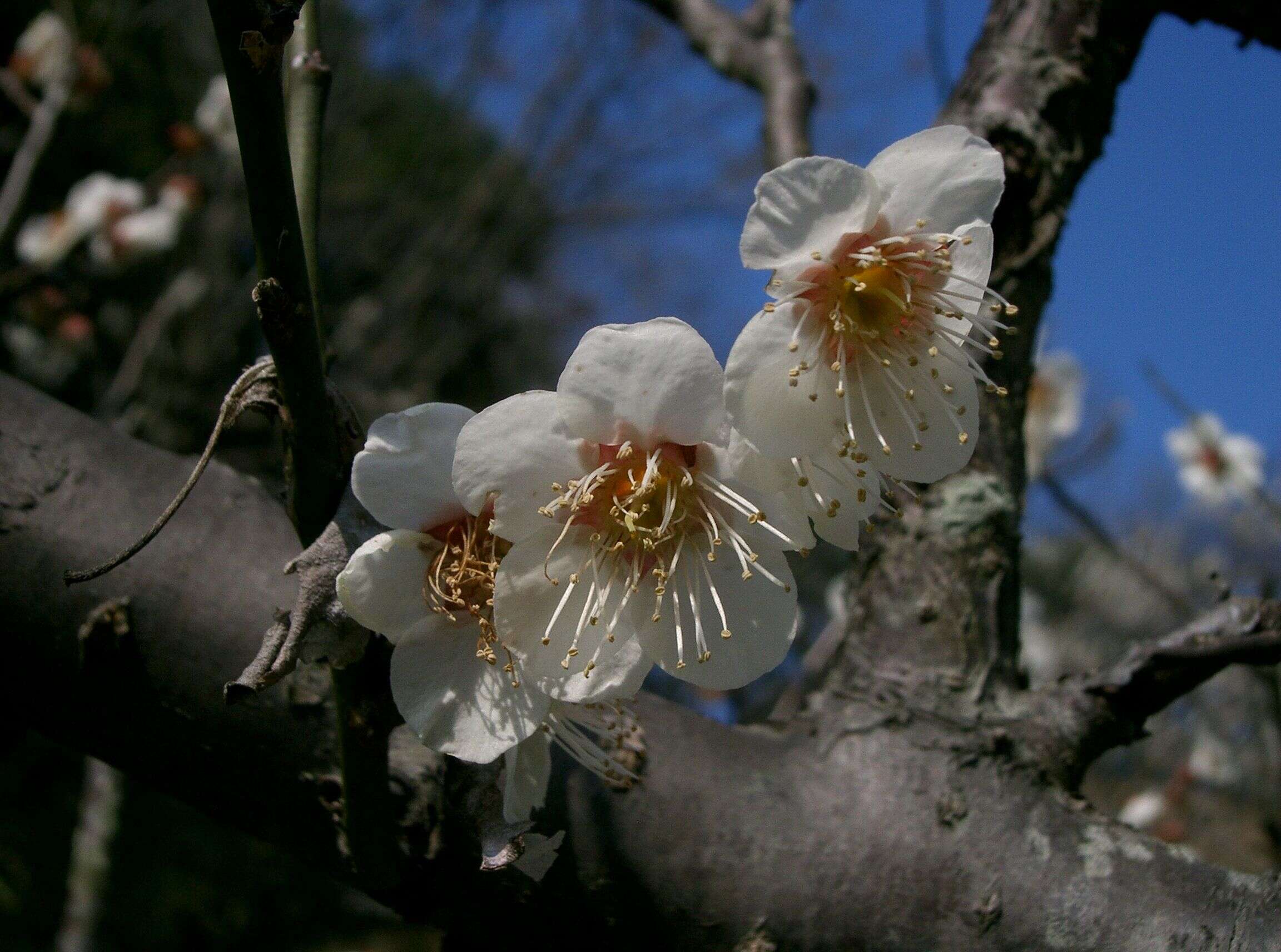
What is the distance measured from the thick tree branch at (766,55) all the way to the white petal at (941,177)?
2.85 ft

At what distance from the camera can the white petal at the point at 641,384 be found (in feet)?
1.92

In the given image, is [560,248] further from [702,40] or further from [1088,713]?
[1088,713]

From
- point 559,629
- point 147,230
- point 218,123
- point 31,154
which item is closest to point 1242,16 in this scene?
point 559,629

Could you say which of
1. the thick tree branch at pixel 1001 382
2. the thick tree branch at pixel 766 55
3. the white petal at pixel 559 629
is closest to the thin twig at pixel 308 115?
the white petal at pixel 559 629

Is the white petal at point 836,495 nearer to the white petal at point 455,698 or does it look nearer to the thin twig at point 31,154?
the white petal at point 455,698

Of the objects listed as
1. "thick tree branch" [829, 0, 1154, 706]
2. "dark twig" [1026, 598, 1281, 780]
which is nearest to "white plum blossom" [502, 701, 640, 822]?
"thick tree branch" [829, 0, 1154, 706]

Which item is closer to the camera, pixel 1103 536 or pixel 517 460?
pixel 517 460

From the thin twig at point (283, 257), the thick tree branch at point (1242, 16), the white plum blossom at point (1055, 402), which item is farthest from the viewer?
the white plum blossom at point (1055, 402)

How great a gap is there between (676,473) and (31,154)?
2.62 meters

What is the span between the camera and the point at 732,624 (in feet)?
2.17

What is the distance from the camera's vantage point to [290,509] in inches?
24.8

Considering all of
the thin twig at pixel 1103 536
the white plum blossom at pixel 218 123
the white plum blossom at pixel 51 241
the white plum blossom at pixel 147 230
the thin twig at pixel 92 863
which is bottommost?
the thin twig at pixel 92 863

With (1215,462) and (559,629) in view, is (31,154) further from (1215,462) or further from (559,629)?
(1215,462)

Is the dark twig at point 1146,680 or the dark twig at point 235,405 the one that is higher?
the dark twig at point 1146,680
